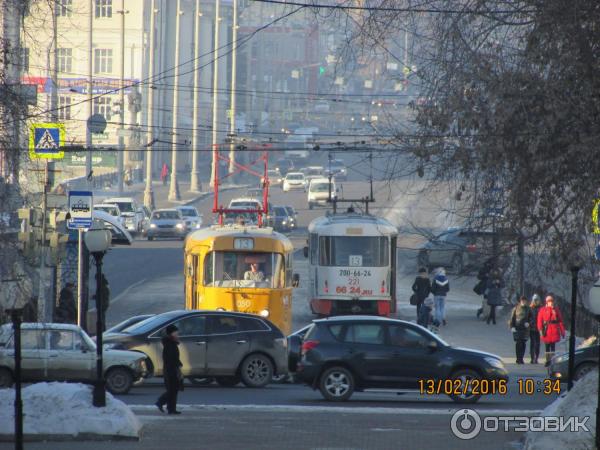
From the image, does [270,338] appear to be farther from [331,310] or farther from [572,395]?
[331,310]

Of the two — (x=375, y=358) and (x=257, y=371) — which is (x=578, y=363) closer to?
(x=375, y=358)

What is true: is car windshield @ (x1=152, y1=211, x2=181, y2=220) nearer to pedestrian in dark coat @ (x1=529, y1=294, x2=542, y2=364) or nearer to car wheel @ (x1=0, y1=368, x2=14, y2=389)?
pedestrian in dark coat @ (x1=529, y1=294, x2=542, y2=364)

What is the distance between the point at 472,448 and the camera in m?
15.7

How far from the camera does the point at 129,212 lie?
2463 inches

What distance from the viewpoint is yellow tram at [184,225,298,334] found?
95.7 feet

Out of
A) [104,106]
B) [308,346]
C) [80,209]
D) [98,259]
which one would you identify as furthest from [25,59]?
[104,106]

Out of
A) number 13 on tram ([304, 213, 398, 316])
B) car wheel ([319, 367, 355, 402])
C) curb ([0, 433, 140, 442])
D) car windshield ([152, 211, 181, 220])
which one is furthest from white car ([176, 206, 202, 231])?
curb ([0, 433, 140, 442])

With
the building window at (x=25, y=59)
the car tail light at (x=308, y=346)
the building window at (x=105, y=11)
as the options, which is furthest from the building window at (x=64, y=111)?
the building window at (x=105, y=11)

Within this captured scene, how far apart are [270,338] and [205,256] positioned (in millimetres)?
6645

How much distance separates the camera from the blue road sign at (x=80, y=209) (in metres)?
25.0

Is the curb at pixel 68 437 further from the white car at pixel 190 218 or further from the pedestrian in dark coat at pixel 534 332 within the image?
the white car at pixel 190 218

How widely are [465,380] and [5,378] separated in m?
7.79

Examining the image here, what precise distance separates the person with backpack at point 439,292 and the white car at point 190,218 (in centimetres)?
2990

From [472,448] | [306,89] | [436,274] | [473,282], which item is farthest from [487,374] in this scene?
[306,89]
